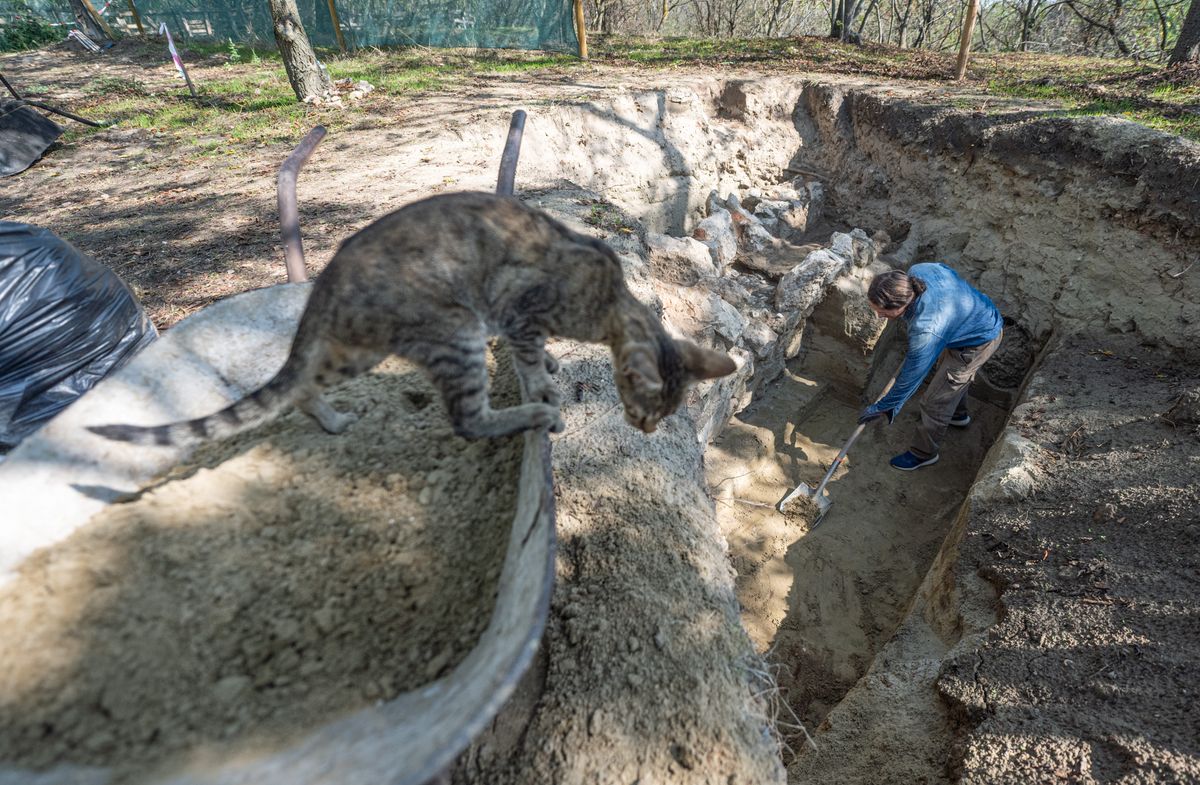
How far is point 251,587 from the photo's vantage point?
2006 mm

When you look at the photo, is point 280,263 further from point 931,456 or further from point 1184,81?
point 1184,81

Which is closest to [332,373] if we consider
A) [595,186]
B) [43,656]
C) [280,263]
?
[43,656]

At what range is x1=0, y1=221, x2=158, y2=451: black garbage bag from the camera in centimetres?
268

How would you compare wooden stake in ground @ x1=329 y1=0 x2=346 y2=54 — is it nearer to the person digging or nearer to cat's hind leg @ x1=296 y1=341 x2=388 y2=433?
the person digging

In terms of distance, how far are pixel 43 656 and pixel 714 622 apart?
95.3 inches

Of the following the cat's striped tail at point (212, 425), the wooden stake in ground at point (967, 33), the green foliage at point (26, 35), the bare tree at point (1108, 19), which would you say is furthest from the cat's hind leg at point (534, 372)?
the green foliage at point (26, 35)

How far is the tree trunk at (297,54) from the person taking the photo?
8.10 meters

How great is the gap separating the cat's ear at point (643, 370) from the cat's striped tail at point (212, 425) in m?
1.38

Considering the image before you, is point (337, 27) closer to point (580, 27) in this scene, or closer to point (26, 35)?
point (580, 27)

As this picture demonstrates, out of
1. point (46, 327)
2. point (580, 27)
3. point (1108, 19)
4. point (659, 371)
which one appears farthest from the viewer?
point (1108, 19)

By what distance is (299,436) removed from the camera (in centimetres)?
259

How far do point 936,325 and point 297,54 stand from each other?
31.3ft

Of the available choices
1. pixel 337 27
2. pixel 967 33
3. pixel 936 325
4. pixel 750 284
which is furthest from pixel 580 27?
pixel 936 325

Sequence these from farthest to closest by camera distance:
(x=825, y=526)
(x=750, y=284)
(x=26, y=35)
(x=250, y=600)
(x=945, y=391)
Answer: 1. (x=26, y=35)
2. (x=750, y=284)
3. (x=945, y=391)
4. (x=825, y=526)
5. (x=250, y=600)
